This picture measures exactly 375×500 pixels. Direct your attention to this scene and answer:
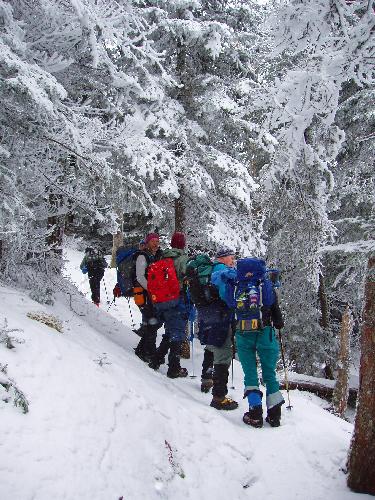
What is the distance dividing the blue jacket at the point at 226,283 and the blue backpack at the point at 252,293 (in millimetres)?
185

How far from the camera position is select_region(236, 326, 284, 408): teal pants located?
231 inches

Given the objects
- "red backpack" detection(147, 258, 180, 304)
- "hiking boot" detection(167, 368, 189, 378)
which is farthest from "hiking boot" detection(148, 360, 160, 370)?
"red backpack" detection(147, 258, 180, 304)

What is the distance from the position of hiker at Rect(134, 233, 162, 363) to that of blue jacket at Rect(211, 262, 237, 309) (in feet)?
6.73

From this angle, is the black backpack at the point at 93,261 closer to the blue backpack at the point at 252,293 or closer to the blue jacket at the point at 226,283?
the blue jacket at the point at 226,283

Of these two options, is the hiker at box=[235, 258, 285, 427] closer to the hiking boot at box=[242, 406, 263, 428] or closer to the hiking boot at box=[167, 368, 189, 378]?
the hiking boot at box=[242, 406, 263, 428]

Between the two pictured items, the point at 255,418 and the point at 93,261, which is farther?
the point at 93,261

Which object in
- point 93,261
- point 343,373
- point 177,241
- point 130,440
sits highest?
point 177,241

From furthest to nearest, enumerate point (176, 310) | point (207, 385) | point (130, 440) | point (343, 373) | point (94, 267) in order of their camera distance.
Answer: point (94, 267), point (343, 373), point (176, 310), point (207, 385), point (130, 440)

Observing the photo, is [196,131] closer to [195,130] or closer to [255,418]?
[195,130]

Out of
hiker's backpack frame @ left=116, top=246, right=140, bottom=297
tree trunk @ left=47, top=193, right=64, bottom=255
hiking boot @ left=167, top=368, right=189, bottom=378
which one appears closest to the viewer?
Answer: hiking boot @ left=167, top=368, right=189, bottom=378

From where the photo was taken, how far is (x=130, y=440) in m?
4.43

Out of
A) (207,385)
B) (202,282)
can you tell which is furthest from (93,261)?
(202,282)

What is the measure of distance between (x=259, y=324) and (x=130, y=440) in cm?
225

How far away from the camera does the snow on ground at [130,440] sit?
3566 millimetres
